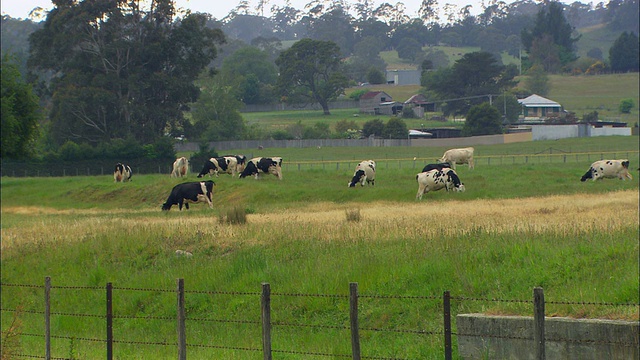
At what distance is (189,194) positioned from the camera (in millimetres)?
47438

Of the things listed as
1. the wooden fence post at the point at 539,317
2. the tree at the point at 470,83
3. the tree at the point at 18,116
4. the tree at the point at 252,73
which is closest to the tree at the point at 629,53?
the tree at the point at 470,83

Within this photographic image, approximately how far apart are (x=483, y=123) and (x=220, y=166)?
52.9m

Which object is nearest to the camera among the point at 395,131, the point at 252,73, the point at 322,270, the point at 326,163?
the point at 322,270

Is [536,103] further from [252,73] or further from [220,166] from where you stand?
[220,166]

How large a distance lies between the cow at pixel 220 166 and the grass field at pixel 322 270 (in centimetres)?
2093

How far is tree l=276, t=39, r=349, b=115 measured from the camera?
146 meters

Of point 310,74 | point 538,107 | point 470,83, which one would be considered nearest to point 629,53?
point 538,107

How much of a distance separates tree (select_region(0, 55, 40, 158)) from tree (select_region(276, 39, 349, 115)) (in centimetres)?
8777

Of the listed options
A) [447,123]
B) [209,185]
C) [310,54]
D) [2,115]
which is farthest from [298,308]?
[310,54]

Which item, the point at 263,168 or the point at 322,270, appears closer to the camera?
the point at 322,270

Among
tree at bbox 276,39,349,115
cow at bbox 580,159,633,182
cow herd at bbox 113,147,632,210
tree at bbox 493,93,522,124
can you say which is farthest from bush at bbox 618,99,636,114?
cow at bbox 580,159,633,182

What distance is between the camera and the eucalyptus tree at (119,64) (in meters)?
94.8

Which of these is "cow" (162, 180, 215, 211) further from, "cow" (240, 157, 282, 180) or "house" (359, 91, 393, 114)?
"house" (359, 91, 393, 114)

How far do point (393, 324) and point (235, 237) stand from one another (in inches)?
405
